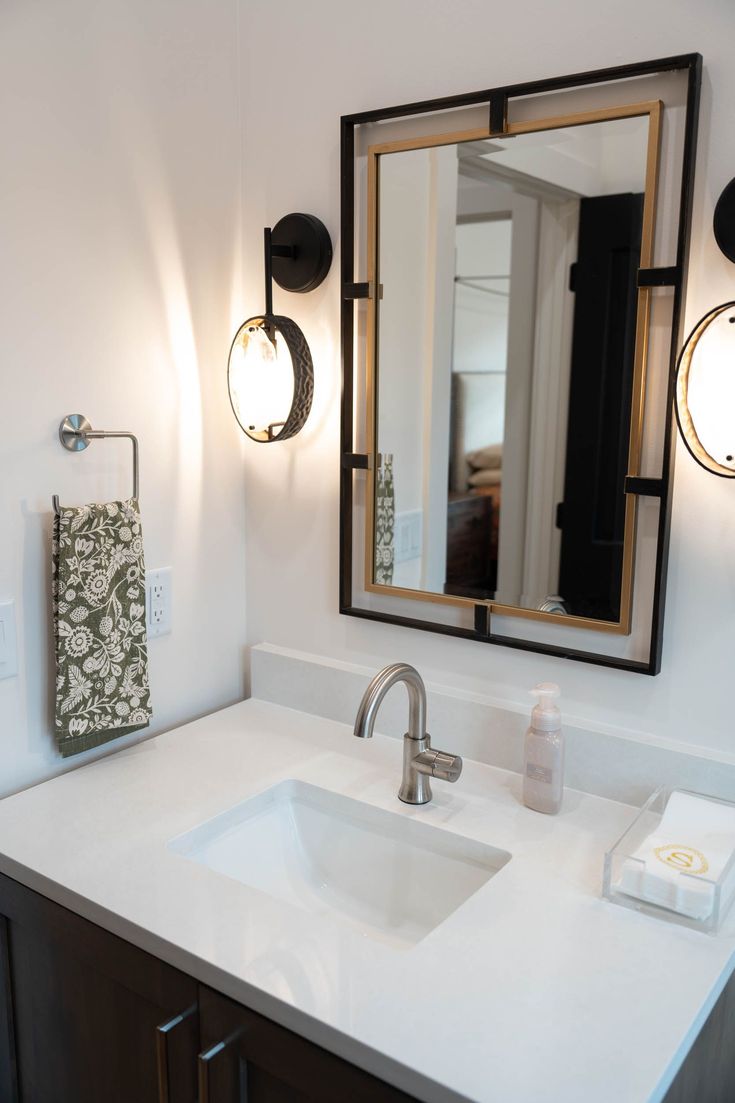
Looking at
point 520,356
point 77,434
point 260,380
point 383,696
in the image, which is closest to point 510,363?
point 520,356

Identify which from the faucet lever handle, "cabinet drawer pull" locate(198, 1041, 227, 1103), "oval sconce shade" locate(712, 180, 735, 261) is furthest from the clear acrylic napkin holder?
"oval sconce shade" locate(712, 180, 735, 261)

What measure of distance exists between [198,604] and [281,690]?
23cm

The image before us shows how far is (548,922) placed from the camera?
1.09 metres


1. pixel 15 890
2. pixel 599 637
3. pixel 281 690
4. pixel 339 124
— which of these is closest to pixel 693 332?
pixel 599 637

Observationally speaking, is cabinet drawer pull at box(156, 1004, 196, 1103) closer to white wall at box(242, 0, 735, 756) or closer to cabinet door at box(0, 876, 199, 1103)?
cabinet door at box(0, 876, 199, 1103)

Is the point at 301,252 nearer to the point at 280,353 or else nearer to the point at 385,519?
the point at 280,353

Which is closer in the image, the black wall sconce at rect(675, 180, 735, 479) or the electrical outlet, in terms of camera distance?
the black wall sconce at rect(675, 180, 735, 479)

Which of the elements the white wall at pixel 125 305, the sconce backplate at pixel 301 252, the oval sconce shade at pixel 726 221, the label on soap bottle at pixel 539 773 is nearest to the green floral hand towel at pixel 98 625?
the white wall at pixel 125 305

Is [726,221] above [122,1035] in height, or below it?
above

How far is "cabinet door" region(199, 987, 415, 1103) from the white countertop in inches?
1.0

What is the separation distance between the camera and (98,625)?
1449mm

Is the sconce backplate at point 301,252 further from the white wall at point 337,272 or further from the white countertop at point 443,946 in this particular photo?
the white countertop at point 443,946

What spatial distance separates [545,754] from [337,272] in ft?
2.89

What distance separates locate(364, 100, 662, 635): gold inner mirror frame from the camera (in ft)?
4.07
